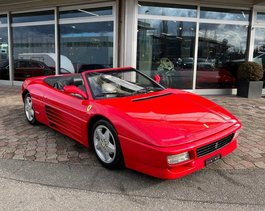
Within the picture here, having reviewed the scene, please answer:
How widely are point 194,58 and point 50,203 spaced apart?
7401mm

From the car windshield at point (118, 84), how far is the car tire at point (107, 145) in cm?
53

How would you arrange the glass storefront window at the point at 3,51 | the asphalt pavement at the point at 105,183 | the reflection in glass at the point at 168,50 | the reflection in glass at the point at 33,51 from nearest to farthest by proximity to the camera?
the asphalt pavement at the point at 105,183, the reflection in glass at the point at 168,50, the reflection in glass at the point at 33,51, the glass storefront window at the point at 3,51

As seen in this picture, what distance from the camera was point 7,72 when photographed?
1161 cm

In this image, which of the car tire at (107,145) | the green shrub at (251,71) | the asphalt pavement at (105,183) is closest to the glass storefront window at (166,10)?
the green shrub at (251,71)

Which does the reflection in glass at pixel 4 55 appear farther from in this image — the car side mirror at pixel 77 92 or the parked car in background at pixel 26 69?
the car side mirror at pixel 77 92

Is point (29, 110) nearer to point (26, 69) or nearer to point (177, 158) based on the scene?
point (177, 158)

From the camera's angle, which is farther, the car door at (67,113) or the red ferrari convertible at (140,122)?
the car door at (67,113)

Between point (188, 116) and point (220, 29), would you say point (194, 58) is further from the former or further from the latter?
point (188, 116)

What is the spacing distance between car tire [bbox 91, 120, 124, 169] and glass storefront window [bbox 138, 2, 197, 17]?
5.70 metres

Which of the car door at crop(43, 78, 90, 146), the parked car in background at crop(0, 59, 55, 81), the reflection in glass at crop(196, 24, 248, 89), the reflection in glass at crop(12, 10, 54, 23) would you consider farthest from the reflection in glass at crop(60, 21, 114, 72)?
the car door at crop(43, 78, 90, 146)

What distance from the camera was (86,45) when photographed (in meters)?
9.79

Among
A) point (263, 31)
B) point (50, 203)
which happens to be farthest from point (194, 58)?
point (50, 203)

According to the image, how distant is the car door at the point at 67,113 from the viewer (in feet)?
13.0

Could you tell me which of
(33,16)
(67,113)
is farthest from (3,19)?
(67,113)
